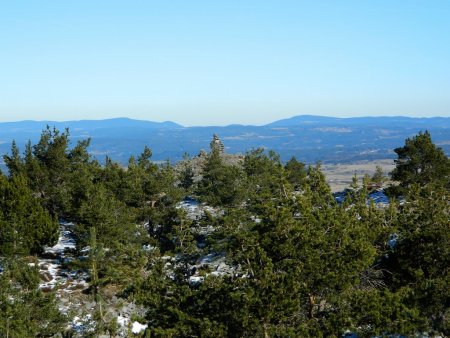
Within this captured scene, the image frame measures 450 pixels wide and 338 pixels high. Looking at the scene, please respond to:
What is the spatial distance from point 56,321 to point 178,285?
21.3ft

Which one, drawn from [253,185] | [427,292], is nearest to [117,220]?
[253,185]

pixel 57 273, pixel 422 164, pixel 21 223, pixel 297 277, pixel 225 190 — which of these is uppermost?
pixel 422 164

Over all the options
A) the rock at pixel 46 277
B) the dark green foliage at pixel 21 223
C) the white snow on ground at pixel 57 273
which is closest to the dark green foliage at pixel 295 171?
the white snow on ground at pixel 57 273

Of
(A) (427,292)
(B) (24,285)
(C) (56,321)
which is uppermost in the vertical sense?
(A) (427,292)

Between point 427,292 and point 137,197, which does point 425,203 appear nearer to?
point 427,292

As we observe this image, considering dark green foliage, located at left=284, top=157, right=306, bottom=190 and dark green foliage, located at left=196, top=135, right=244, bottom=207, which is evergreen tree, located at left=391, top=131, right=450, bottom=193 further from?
dark green foliage, located at left=196, top=135, right=244, bottom=207

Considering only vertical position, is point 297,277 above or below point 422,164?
below

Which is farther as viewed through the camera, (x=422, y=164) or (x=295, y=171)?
(x=295, y=171)

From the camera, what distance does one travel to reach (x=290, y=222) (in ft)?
47.6

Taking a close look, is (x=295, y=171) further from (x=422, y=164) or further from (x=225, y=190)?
(x=422, y=164)

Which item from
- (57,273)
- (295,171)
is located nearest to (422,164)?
(295,171)

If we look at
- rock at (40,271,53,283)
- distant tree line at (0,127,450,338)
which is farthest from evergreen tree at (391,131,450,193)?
rock at (40,271,53,283)

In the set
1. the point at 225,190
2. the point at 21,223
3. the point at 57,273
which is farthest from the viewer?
the point at 225,190

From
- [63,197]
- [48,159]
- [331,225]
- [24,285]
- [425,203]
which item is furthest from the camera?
[48,159]
